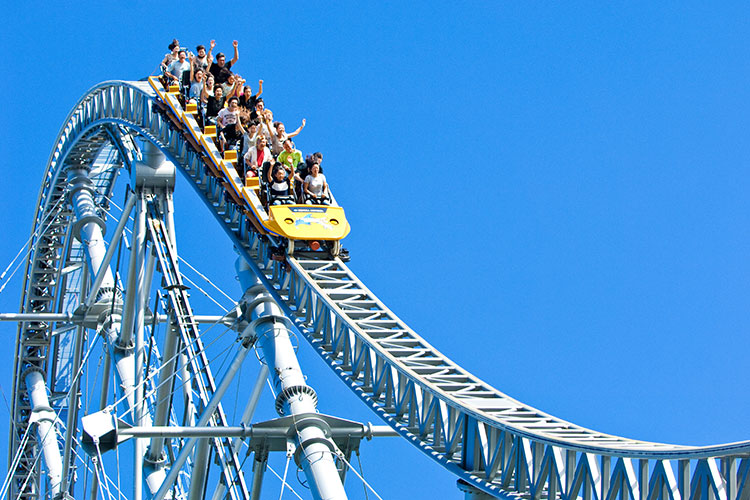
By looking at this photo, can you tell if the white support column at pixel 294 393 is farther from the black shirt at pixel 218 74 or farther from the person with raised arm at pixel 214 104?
the black shirt at pixel 218 74

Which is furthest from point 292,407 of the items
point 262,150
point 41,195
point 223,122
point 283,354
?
point 41,195

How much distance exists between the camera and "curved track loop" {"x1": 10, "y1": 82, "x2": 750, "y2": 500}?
1012 centimetres

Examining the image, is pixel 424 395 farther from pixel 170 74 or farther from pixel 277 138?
pixel 170 74

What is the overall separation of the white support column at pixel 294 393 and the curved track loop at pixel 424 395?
26 cm

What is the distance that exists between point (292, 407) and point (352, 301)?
1.45 meters

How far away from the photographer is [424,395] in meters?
13.5

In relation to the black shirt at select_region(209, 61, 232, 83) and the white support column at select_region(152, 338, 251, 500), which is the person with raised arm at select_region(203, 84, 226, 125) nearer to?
the black shirt at select_region(209, 61, 232, 83)

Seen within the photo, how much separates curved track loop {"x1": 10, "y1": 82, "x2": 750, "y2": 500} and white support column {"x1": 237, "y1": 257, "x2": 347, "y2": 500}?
0.26 meters

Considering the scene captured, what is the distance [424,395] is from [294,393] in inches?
86.4

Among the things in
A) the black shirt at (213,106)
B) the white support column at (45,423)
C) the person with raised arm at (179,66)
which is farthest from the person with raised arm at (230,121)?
the white support column at (45,423)

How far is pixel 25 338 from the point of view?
2792 centimetres

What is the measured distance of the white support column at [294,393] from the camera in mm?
14162

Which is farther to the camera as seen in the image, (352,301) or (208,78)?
(208,78)

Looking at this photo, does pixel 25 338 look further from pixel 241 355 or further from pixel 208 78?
pixel 241 355
